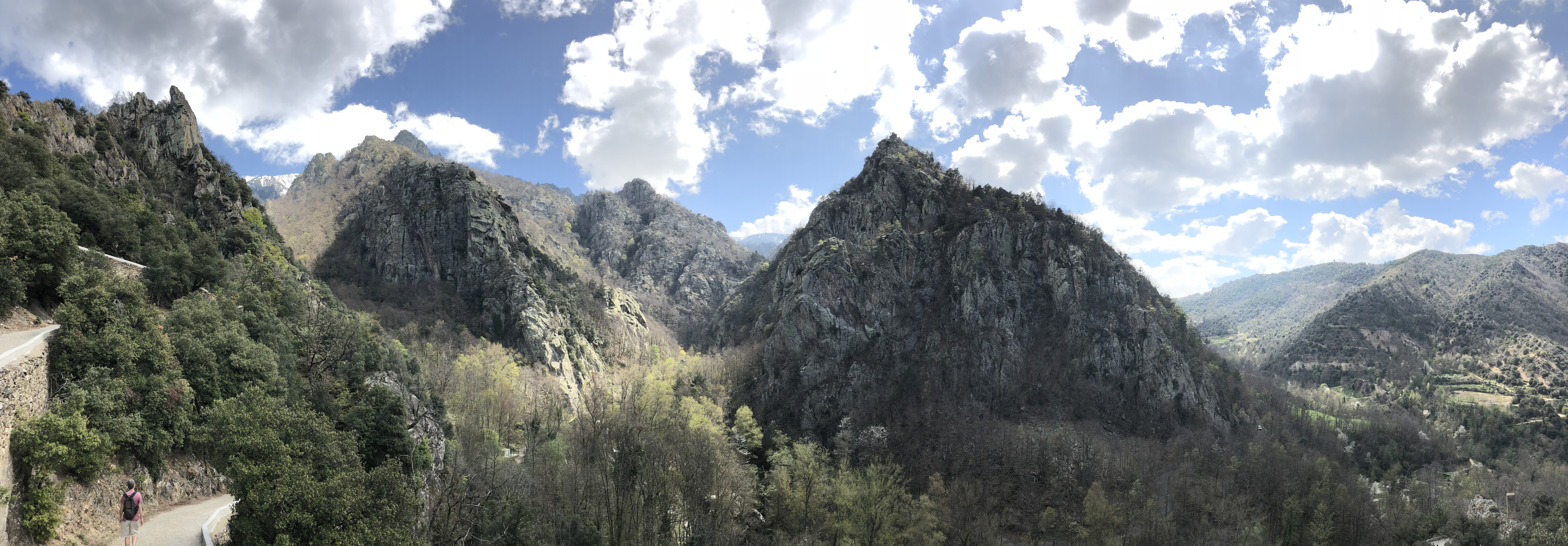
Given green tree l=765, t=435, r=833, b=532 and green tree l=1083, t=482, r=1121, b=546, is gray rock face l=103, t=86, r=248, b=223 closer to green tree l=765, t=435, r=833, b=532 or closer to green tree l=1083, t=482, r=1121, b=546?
green tree l=765, t=435, r=833, b=532

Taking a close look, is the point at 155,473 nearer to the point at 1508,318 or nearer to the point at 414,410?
the point at 414,410

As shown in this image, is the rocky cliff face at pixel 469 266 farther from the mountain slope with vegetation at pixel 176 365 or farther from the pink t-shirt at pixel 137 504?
the pink t-shirt at pixel 137 504

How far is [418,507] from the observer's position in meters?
30.0

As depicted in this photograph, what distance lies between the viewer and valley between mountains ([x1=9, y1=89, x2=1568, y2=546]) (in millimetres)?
28016

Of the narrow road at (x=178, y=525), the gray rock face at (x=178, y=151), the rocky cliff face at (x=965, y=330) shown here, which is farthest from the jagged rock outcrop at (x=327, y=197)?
the narrow road at (x=178, y=525)

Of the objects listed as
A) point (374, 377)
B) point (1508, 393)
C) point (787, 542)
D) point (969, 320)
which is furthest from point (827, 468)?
point (1508, 393)

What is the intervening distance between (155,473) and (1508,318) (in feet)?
1030

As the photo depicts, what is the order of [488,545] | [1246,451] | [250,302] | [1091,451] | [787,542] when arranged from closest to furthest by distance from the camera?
[488,545] < [250,302] < [787,542] < [1091,451] < [1246,451]

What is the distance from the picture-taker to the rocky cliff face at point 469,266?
112250 mm

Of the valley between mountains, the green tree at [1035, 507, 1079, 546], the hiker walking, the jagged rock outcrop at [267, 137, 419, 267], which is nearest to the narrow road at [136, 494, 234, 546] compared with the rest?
the hiker walking

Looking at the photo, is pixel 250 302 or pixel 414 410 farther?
pixel 414 410

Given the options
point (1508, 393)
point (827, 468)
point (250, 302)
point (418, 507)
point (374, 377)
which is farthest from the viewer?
point (1508, 393)

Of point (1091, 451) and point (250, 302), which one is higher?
point (250, 302)

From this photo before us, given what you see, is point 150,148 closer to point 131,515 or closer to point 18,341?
point 18,341
